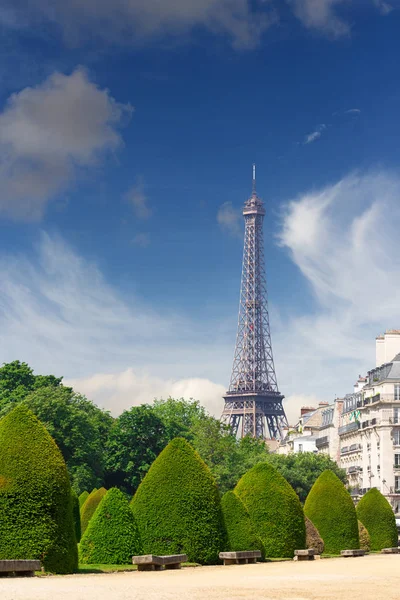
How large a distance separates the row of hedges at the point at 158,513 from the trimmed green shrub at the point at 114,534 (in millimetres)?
31

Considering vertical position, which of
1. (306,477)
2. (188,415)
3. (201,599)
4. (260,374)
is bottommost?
(201,599)

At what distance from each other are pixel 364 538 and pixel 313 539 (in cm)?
890

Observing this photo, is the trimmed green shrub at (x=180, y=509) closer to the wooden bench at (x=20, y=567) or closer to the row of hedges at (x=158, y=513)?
the row of hedges at (x=158, y=513)

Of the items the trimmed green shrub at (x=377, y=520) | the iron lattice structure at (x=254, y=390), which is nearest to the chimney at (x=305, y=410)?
the iron lattice structure at (x=254, y=390)

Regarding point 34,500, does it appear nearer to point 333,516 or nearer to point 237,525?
point 237,525

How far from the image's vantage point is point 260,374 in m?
190

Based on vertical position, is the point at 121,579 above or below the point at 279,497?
below

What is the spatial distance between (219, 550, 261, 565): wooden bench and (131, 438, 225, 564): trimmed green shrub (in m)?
0.33

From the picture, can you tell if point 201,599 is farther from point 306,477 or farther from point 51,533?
point 306,477

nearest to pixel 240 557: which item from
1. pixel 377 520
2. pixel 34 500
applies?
pixel 34 500

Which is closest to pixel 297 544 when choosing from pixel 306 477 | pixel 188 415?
pixel 306 477

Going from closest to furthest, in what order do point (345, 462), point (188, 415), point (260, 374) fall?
point (345, 462)
point (188, 415)
point (260, 374)

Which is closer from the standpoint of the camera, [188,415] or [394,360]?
[394,360]

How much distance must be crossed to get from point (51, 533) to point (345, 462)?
97.2m
